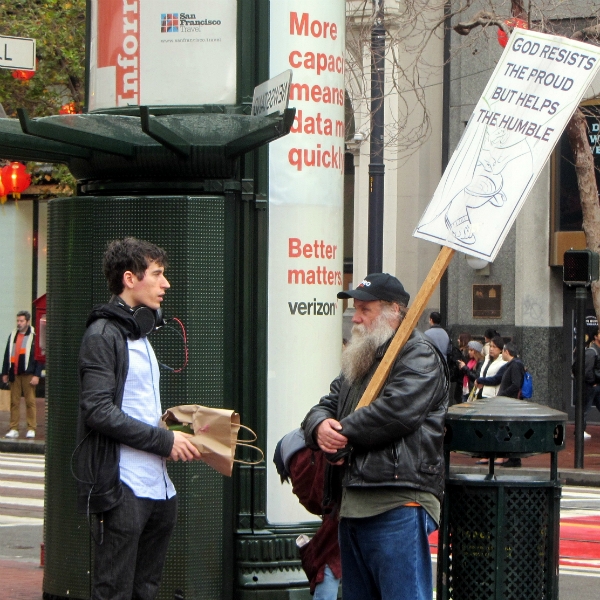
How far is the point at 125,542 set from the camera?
498cm

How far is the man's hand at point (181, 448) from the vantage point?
499 cm

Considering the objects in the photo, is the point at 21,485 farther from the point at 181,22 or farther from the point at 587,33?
the point at 587,33

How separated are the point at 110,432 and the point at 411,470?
1.20 metres

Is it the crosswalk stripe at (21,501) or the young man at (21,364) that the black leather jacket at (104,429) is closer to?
the crosswalk stripe at (21,501)

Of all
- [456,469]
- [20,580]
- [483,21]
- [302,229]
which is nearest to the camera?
[456,469]

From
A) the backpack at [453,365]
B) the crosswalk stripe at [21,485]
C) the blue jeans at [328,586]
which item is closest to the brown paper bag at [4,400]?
the crosswalk stripe at [21,485]

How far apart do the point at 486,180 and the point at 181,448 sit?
1769mm

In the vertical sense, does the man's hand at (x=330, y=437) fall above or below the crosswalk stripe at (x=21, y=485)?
above

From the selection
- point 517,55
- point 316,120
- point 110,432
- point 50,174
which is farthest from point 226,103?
point 50,174

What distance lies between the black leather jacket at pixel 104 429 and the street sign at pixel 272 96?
1.82 meters

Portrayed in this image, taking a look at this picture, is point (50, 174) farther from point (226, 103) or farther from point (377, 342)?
point (377, 342)

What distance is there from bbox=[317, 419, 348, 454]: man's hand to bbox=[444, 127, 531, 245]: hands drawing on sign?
1.06 metres

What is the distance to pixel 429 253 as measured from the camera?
24.6m

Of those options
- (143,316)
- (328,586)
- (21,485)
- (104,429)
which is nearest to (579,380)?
(21,485)
